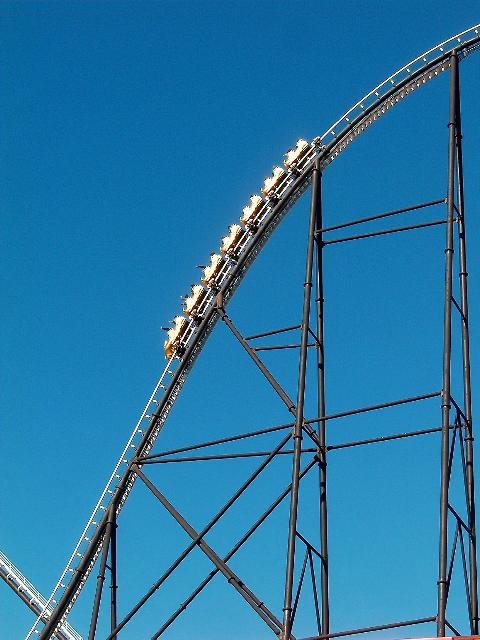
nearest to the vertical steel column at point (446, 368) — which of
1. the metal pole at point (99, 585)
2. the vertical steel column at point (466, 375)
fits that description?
the vertical steel column at point (466, 375)

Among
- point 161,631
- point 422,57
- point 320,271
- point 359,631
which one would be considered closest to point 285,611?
point 359,631

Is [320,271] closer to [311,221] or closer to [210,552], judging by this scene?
[311,221]

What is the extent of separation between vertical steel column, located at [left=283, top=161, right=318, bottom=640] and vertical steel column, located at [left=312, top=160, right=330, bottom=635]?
41 cm

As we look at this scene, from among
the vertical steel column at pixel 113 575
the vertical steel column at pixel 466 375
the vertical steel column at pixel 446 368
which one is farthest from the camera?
the vertical steel column at pixel 113 575

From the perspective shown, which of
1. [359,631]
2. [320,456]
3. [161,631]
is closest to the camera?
[359,631]

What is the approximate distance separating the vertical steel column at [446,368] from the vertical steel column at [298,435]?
8.20ft

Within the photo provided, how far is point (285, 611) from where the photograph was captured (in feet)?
55.3

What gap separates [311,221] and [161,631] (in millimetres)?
7719

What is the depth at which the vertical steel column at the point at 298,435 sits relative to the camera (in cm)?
1684

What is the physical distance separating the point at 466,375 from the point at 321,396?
2.81 metres

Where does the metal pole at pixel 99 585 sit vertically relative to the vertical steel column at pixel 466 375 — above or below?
below

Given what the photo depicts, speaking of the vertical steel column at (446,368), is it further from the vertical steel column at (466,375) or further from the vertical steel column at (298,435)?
the vertical steel column at (298,435)

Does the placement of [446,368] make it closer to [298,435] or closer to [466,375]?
[466,375]

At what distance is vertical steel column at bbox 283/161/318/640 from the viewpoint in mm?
16842
